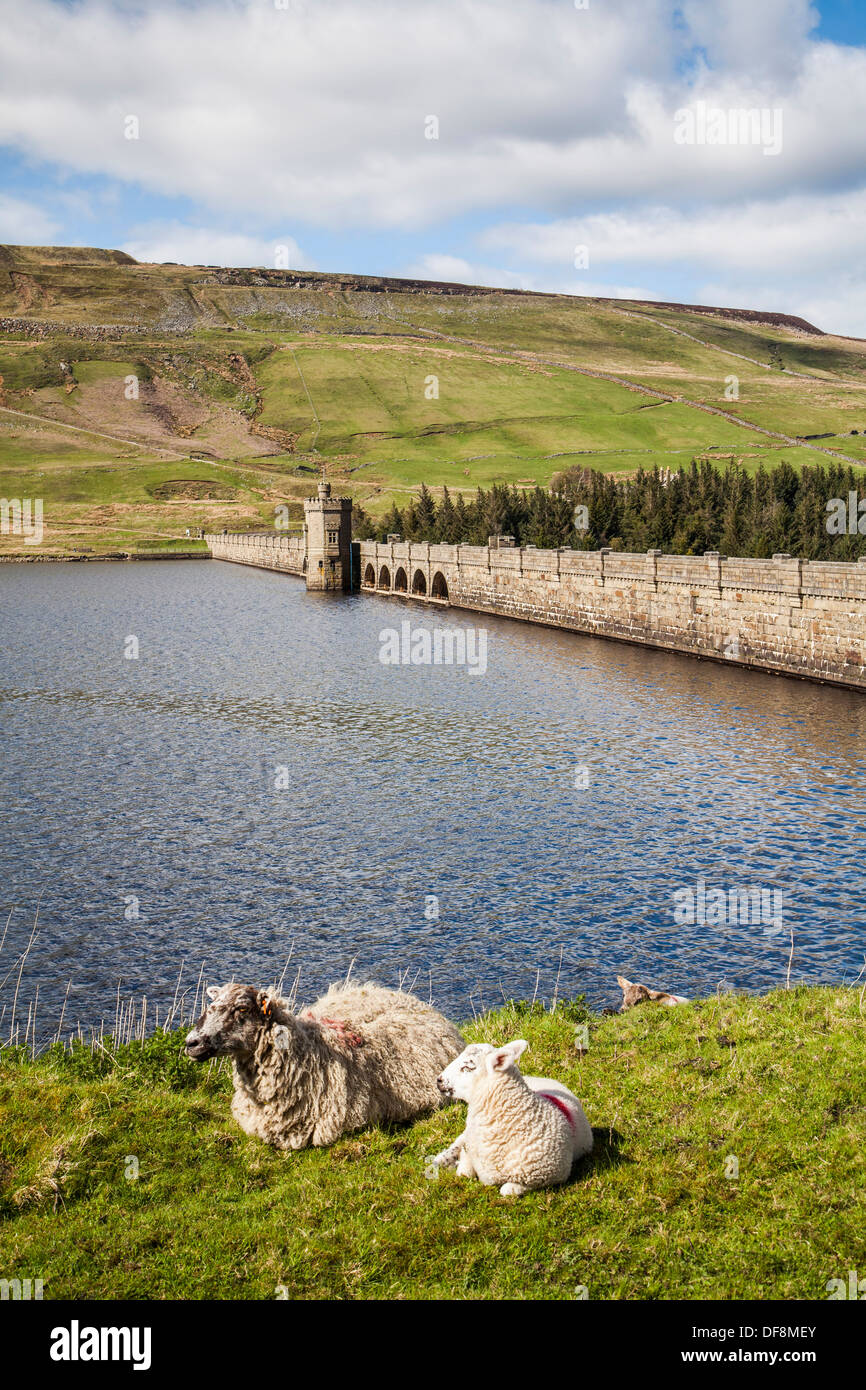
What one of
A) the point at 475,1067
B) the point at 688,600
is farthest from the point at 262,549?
the point at 475,1067

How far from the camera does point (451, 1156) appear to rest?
9781 millimetres

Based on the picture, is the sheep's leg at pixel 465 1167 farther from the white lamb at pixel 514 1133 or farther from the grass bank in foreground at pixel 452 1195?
the grass bank in foreground at pixel 452 1195

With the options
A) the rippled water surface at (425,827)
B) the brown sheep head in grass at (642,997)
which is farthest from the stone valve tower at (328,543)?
the brown sheep head in grass at (642,997)

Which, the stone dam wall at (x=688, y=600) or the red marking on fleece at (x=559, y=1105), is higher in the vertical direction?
the stone dam wall at (x=688, y=600)

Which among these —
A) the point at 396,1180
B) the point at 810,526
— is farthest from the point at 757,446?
the point at 396,1180

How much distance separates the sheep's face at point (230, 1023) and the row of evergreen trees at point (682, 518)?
2479 inches

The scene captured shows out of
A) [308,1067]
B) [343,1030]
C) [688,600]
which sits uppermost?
[688,600]

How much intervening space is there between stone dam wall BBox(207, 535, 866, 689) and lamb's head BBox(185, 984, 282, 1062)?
118 ft

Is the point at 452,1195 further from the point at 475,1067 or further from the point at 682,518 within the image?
the point at 682,518

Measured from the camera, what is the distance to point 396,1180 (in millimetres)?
9594

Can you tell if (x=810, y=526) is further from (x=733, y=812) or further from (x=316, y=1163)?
(x=316, y=1163)

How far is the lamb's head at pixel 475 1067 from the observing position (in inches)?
365

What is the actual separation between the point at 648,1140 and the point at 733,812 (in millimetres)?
18691

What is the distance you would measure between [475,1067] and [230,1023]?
239cm
